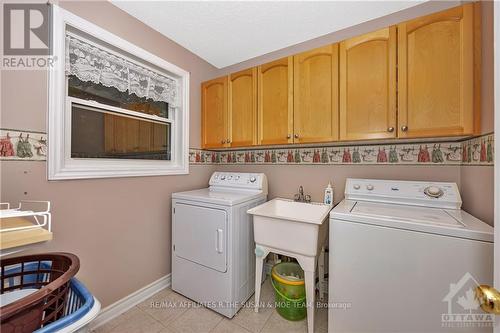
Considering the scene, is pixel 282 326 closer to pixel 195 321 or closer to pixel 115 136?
pixel 195 321

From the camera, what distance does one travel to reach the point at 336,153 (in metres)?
1.92

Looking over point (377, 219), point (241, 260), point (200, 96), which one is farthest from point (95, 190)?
point (377, 219)

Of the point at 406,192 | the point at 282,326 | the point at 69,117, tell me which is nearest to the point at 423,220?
the point at 406,192

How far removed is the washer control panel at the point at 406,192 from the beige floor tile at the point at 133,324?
6.04ft

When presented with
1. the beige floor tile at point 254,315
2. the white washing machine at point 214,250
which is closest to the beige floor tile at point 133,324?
the white washing machine at point 214,250

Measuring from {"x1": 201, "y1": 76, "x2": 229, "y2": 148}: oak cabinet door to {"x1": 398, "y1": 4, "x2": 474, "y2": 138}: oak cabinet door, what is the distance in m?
1.53

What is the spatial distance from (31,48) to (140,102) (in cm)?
76

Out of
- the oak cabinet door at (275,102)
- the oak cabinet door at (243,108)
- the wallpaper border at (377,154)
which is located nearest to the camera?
the wallpaper border at (377,154)

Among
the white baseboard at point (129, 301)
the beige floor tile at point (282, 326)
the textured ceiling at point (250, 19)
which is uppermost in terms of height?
the textured ceiling at point (250, 19)

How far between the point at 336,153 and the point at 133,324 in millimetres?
2203

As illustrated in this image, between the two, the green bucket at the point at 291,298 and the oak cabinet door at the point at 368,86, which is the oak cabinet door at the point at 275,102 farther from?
the green bucket at the point at 291,298

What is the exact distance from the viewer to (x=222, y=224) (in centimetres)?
160

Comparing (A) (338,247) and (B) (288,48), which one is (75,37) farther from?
(A) (338,247)

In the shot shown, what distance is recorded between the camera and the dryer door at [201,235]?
5.29 feet
